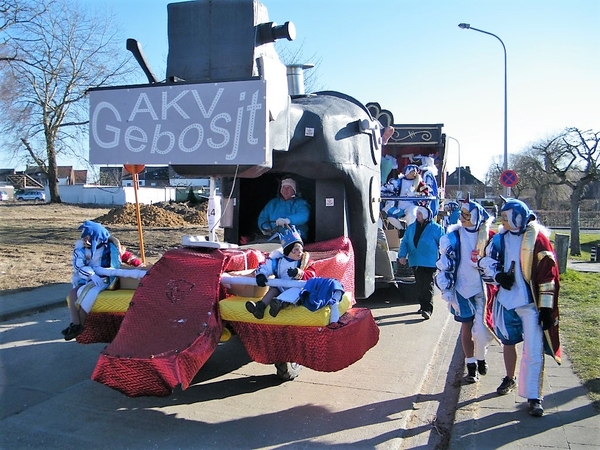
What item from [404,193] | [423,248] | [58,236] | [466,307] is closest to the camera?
[466,307]

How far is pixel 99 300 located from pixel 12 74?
11.5 meters

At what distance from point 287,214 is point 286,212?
0.03m

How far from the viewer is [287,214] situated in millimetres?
6734

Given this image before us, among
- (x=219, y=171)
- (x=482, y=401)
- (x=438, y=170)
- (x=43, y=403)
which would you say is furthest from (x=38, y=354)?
(x=438, y=170)

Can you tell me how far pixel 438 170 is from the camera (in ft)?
45.2

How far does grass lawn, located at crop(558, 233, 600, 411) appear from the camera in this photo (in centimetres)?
549

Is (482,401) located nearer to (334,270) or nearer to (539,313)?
(539,313)

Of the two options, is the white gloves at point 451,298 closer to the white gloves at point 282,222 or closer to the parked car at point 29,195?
the white gloves at point 282,222

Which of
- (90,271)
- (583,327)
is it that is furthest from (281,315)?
(583,327)

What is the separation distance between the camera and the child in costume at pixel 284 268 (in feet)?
15.0

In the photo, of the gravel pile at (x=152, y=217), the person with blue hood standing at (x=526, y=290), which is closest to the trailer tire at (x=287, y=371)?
the person with blue hood standing at (x=526, y=290)

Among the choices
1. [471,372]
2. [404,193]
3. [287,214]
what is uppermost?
[404,193]

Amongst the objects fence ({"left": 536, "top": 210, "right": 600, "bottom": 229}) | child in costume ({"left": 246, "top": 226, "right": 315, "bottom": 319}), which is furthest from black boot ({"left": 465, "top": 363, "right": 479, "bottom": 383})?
fence ({"left": 536, "top": 210, "right": 600, "bottom": 229})

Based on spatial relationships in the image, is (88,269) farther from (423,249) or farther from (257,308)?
(423,249)
